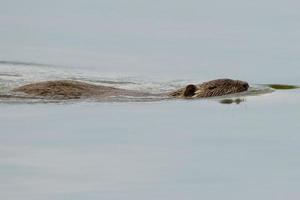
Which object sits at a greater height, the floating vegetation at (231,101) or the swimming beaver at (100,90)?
the swimming beaver at (100,90)

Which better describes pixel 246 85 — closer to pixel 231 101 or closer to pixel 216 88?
pixel 216 88

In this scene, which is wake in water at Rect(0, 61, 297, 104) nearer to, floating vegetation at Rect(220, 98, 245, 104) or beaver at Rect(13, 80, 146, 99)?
floating vegetation at Rect(220, 98, 245, 104)

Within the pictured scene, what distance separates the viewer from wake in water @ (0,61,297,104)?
20.4 m

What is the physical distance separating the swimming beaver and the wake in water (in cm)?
14

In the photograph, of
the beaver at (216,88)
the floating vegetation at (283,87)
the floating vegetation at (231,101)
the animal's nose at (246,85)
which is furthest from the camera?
the floating vegetation at (283,87)

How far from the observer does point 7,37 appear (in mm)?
28219

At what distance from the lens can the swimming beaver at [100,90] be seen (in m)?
20.2

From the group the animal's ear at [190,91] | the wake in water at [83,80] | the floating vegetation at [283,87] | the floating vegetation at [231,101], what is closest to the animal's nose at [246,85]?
the wake in water at [83,80]

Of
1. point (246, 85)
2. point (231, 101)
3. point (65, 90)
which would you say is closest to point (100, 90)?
point (65, 90)

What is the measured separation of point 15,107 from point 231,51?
7.79 m

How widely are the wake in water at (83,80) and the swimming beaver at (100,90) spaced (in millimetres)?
136

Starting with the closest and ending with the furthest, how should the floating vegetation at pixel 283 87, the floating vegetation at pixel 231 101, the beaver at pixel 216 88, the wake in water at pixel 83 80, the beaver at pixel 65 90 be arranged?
the beaver at pixel 65 90 → the wake in water at pixel 83 80 → the floating vegetation at pixel 231 101 → the beaver at pixel 216 88 → the floating vegetation at pixel 283 87

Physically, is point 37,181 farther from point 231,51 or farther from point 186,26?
point 186,26

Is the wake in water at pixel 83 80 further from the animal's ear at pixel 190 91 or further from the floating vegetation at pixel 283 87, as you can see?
the animal's ear at pixel 190 91
